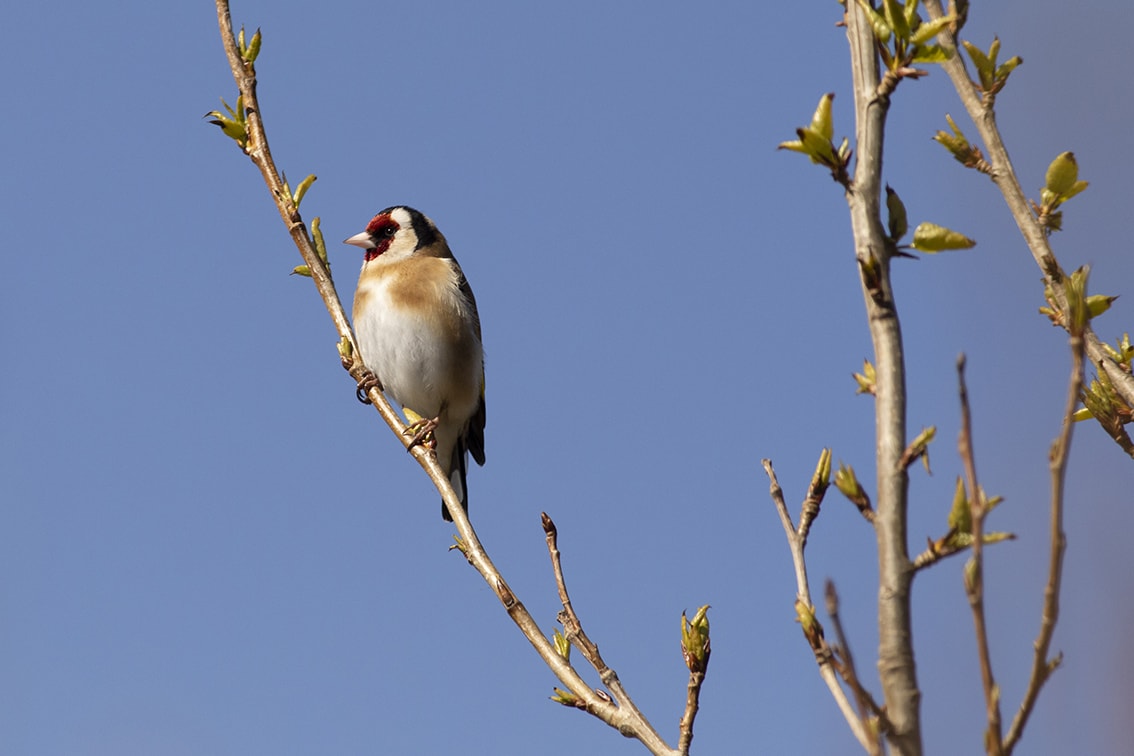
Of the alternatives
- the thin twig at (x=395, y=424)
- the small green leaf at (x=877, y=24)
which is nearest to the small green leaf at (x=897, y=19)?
the small green leaf at (x=877, y=24)

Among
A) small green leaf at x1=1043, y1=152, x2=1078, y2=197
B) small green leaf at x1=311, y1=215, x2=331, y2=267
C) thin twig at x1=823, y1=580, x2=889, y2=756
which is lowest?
thin twig at x1=823, y1=580, x2=889, y2=756

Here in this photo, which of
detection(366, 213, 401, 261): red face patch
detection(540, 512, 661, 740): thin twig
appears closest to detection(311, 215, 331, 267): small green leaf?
detection(540, 512, 661, 740): thin twig

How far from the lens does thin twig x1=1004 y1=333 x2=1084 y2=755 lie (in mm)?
1090

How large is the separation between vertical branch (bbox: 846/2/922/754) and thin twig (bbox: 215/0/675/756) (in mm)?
946

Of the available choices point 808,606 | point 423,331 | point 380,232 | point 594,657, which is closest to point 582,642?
point 594,657

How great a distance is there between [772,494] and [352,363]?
2079mm

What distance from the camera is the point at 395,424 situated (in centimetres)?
341

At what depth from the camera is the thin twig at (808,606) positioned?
147 centimetres

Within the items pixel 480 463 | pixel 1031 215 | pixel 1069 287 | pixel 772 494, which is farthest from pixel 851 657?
pixel 480 463

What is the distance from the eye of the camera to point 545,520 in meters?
2.64

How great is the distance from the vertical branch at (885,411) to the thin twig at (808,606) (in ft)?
0.23

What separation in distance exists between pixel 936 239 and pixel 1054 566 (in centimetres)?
61

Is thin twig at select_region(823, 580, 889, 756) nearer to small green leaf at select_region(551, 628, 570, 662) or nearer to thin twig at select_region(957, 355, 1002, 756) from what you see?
thin twig at select_region(957, 355, 1002, 756)

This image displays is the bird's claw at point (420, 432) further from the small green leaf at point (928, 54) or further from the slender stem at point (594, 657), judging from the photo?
the small green leaf at point (928, 54)
